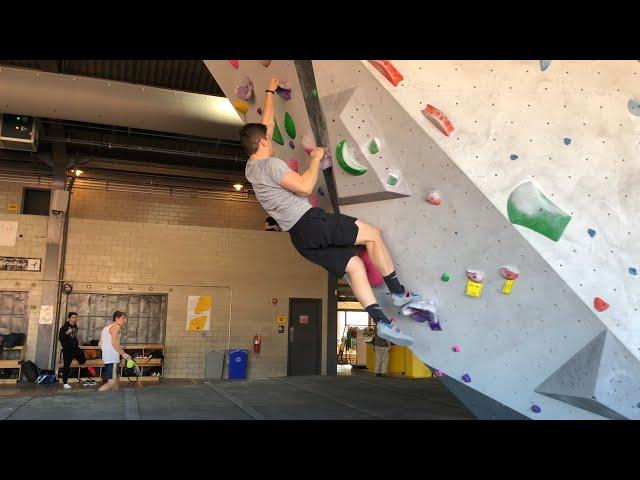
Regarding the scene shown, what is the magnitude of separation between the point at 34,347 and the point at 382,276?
35.1ft

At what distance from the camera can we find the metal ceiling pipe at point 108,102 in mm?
7723

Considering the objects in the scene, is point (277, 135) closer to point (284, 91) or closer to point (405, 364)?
point (284, 91)

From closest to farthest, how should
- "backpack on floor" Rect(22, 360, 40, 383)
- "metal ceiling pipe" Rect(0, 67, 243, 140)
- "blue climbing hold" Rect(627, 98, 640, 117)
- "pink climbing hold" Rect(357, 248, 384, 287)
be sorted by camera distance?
1. "blue climbing hold" Rect(627, 98, 640, 117)
2. "pink climbing hold" Rect(357, 248, 384, 287)
3. "metal ceiling pipe" Rect(0, 67, 243, 140)
4. "backpack on floor" Rect(22, 360, 40, 383)

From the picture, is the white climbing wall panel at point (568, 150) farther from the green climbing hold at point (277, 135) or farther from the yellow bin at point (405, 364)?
the yellow bin at point (405, 364)

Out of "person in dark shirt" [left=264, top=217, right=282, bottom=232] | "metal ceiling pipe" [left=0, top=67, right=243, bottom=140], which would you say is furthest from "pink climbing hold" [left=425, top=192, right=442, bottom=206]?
"metal ceiling pipe" [left=0, top=67, right=243, bottom=140]

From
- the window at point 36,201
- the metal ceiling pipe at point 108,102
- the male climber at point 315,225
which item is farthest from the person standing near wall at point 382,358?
the male climber at point 315,225

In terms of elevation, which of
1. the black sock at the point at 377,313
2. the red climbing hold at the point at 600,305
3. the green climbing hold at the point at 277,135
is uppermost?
the green climbing hold at the point at 277,135

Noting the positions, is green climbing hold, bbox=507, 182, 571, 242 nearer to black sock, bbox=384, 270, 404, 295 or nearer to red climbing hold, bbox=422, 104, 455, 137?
red climbing hold, bbox=422, 104, 455, 137

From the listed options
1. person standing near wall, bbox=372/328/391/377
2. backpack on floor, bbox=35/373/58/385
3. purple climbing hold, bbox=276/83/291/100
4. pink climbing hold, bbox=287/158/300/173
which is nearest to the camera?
purple climbing hold, bbox=276/83/291/100

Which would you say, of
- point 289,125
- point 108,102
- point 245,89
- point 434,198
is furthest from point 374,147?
point 108,102

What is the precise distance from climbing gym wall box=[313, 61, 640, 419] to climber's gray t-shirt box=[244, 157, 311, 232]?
49cm

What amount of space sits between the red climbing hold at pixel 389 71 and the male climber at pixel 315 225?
64 cm

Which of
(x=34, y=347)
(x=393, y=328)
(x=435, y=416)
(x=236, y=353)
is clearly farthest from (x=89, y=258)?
(x=393, y=328)

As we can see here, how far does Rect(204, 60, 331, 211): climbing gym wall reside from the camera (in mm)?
3609
